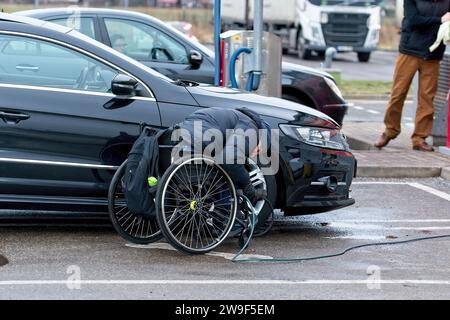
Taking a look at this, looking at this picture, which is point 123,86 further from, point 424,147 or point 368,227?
point 424,147

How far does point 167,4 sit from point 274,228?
99.8 ft

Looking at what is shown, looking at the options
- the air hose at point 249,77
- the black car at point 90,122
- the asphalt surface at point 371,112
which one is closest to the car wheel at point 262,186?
the black car at point 90,122

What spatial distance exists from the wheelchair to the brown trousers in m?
5.14

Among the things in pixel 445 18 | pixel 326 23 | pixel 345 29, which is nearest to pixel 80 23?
pixel 445 18

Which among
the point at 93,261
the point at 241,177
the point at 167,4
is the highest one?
the point at 241,177

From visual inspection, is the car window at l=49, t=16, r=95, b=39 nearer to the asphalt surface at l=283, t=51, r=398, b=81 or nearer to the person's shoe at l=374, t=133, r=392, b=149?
the person's shoe at l=374, t=133, r=392, b=149

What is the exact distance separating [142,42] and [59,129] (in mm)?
4496

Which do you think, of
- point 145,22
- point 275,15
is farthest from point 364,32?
point 145,22

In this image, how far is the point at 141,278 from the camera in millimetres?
6723

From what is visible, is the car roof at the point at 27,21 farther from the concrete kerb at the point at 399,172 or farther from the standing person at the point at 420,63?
the standing person at the point at 420,63

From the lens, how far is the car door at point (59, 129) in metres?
7.71

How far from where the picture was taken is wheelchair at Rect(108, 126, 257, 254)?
286 inches
